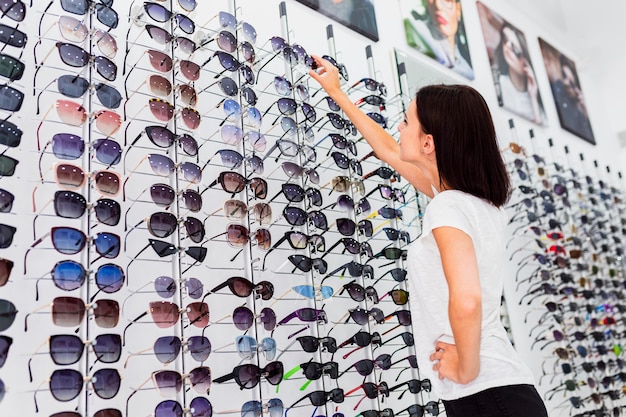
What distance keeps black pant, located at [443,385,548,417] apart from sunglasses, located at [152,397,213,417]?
726 mm

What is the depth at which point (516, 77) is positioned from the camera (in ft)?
13.8

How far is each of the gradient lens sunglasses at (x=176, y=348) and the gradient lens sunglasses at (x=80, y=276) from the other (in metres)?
0.19

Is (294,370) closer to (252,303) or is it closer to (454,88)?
(252,303)

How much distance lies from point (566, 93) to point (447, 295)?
4.05 meters

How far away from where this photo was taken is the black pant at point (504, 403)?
4.15 feet

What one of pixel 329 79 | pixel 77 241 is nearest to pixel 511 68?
pixel 329 79

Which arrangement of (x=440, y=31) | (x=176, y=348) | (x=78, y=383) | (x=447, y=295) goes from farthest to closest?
(x=440, y=31), (x=176, y=348), (x=78, y=383), (x=447, y=295)

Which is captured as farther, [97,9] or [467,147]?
[97,9]

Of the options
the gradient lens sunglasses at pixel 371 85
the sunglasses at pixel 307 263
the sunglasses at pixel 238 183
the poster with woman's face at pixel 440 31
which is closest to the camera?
the sunglasses at pixel 238 183

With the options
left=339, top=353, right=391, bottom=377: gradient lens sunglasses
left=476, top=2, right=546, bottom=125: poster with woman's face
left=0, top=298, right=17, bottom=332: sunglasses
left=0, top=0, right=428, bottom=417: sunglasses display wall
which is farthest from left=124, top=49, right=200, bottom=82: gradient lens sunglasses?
left=476, top=2, right=546, bottom=125: poster with woman's face

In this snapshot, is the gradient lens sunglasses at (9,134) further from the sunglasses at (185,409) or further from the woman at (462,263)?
the woman at (462,263)

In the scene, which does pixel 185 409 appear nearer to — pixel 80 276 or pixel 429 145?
pixel 80 276

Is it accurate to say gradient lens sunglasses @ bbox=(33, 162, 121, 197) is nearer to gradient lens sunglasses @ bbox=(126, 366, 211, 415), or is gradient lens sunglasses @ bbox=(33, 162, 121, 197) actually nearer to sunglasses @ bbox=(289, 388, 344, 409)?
gradient lens sunglasses @ bbox=(126, 366, 211, 415)

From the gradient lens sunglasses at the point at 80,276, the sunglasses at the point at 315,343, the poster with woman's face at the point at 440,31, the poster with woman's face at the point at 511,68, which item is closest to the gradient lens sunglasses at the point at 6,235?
the gradient lens sunglasses at the point at 80,276
